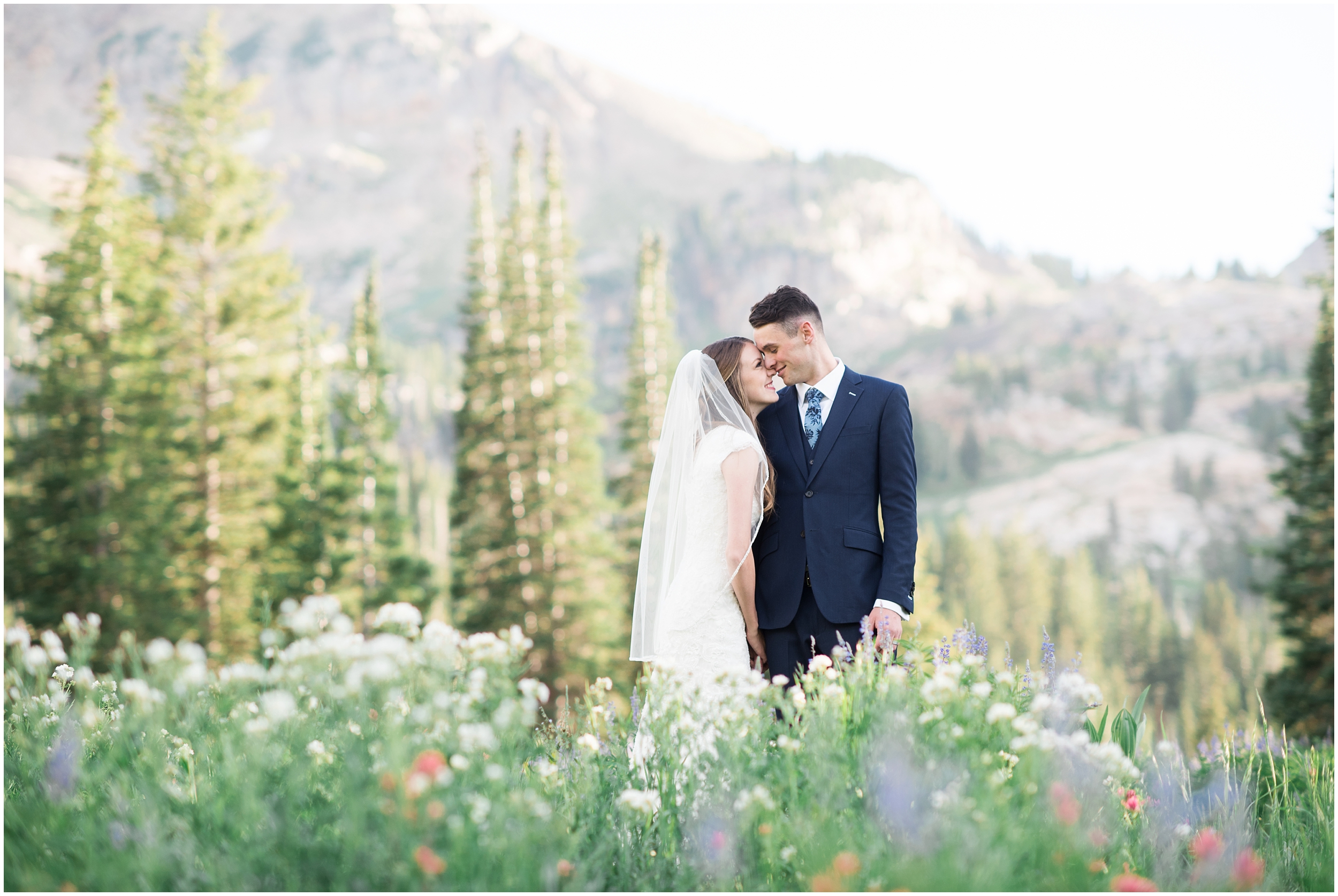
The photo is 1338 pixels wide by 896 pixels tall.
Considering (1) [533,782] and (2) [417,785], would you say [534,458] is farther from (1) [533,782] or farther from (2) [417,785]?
(2) [417,785]

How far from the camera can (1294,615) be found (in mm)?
24094

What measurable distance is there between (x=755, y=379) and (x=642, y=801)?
2.70m

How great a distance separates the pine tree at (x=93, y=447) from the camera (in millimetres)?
23016

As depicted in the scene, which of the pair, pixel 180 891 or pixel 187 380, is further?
pixel 187 380

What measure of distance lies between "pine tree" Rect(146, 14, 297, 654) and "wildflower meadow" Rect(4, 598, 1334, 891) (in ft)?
77.5

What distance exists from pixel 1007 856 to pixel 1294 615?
88.9 feet

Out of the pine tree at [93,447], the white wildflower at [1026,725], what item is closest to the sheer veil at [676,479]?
the white wildflower at [1026,725]

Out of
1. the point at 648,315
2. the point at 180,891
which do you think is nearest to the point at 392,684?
the point at 180,891

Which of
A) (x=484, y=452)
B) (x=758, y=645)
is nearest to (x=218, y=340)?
(x=484, y=452)

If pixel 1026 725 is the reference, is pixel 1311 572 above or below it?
below

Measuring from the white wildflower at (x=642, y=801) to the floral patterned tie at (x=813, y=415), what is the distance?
2272mm

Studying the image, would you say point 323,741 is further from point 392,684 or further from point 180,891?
point 180,891

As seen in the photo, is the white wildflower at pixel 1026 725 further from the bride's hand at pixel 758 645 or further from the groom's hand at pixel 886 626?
the bride's hand at pixel 758 645

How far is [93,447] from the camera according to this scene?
77.6 feet
